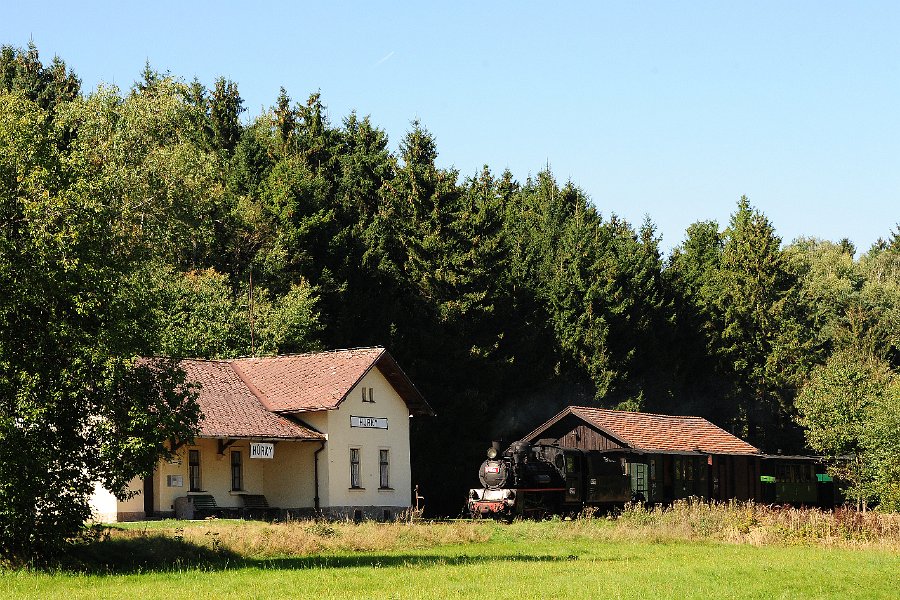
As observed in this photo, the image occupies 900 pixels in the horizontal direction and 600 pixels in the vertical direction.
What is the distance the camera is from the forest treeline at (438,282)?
1906 inches

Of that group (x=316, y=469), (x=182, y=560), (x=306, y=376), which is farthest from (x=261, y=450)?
(x=182, y=560)

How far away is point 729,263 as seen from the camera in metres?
67.0

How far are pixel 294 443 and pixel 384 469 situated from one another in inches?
145

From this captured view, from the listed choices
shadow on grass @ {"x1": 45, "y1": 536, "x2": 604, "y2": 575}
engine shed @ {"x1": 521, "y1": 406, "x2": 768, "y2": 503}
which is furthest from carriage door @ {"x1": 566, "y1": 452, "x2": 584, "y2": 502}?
shadow on grass @ {"x1": 45, "y1": 536, "x2": 604, "y2": 575}

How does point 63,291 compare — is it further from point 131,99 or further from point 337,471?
point 131,99

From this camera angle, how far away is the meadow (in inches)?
702

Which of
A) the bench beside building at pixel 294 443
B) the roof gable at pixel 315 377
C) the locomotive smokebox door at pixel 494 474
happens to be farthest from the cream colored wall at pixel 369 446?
the locomotive smokebox door at pixel 494 474

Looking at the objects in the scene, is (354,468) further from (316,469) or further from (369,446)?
(316,469)

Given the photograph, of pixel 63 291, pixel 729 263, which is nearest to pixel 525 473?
pixel 63 291

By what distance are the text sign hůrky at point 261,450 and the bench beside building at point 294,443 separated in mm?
40

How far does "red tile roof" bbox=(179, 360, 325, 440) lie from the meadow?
6.08 m

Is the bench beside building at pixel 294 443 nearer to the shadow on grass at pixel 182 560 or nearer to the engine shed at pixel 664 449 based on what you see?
the engine shed at pixel 664 449

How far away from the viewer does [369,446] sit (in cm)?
3909

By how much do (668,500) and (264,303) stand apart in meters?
18.3
